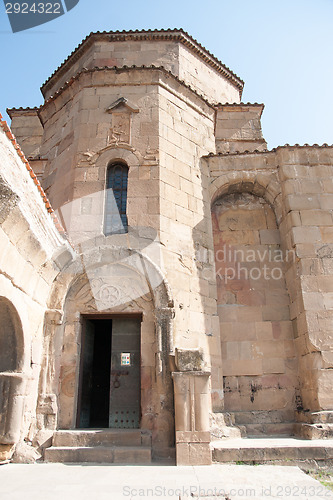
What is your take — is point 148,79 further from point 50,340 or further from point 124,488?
point 124,488

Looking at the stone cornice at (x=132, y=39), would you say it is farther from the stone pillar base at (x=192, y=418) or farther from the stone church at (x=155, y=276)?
the stone pillar base at (x=192, y=418)

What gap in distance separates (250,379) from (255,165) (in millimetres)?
4514

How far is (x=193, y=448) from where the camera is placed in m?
4.87

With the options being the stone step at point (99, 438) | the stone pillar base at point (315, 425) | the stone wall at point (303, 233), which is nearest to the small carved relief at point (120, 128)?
the stone wall at point (303, 233)

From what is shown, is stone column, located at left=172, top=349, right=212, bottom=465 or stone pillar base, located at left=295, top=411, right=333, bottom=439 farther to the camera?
stone pillar base, located at left=295, top=411, right=333, bottom=439

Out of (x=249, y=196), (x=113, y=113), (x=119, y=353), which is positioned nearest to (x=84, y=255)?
(x=119, y=353)

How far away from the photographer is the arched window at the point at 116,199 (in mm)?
6965

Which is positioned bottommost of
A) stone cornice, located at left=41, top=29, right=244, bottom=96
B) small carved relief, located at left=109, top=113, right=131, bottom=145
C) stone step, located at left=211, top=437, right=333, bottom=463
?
stone step, located at left=211, top=437, right=333, bottom=463

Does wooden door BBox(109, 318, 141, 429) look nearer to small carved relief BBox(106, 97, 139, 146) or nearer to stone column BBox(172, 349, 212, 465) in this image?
stone column BBox(172, 349, 212, 465)

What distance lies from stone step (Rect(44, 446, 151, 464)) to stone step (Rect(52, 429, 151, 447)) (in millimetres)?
146

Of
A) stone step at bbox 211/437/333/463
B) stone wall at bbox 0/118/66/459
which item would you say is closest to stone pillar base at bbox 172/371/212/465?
stone step at bbox 211/437/333/463

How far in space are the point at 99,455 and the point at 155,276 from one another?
273cm

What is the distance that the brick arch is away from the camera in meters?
7.98

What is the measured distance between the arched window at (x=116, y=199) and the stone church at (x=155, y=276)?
0.10 feet
